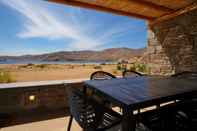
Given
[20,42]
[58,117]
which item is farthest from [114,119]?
[20,42]

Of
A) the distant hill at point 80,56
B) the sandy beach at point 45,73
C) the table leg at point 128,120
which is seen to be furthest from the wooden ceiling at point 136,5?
the distant hill at point 80,56

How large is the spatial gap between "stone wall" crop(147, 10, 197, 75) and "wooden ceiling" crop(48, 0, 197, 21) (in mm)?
293

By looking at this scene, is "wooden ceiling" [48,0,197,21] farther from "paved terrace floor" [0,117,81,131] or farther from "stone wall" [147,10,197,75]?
"paved terrace floor" [0,117,81,131]

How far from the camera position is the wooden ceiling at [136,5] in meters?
2.84

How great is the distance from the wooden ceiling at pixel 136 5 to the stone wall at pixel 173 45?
0.29 m

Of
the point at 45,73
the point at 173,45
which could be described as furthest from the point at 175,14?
the point at 45,73

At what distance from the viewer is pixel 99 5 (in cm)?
299

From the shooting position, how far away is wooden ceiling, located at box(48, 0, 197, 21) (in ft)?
9.32

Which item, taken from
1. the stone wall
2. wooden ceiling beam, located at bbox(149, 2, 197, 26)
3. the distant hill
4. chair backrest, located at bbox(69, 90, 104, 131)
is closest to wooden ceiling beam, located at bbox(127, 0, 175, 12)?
wooden ceiling beam, located at bbox(149, 2, 197, 26)

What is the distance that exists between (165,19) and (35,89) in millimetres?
3335

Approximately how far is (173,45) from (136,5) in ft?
4.55

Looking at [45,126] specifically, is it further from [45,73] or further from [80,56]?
[80,56]

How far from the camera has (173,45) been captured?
361cm

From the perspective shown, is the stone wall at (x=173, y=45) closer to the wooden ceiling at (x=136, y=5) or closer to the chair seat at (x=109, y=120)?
the wooden ceiling at (x=136, y=5)
